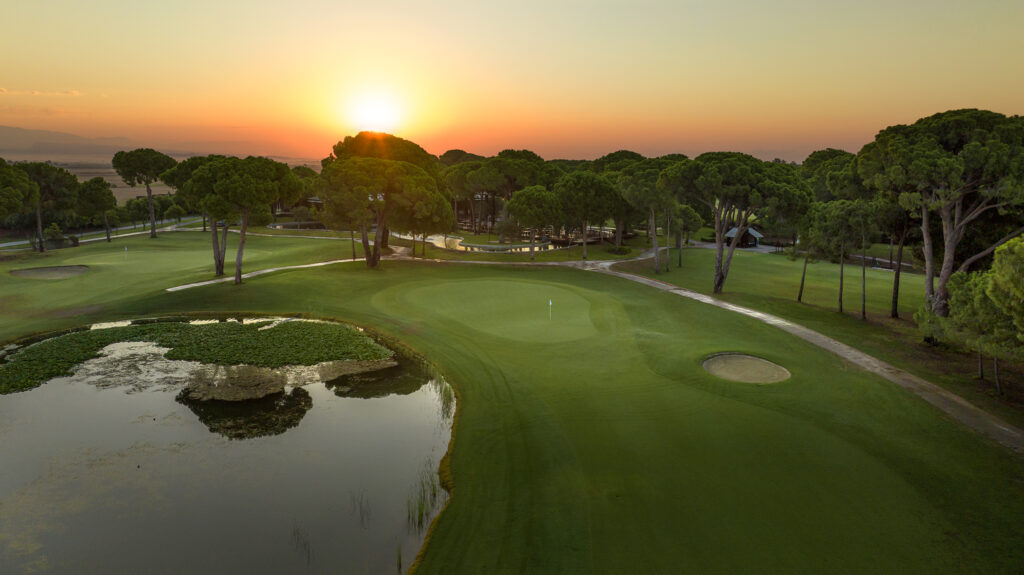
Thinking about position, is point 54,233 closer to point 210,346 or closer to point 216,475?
point 210,346

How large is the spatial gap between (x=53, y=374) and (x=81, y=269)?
33.4 meters

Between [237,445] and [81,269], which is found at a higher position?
[81,269]

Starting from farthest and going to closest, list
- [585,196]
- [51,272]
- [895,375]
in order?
1. [585,196]
2. [51,272]
3. [895,375]

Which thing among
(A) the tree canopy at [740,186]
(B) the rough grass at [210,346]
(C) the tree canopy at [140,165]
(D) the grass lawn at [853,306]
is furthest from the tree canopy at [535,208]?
(C) the tree canopy at [140,165]

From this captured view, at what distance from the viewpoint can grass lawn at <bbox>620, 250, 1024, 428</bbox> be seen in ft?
A: 67.2

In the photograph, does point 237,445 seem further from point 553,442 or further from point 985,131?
point 985,131

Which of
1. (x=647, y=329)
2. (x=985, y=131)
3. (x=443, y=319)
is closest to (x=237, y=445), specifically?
(x=443, y=319)

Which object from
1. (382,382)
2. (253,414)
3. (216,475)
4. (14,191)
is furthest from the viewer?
(14,191)

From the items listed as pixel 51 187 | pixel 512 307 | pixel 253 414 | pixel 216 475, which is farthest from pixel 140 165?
pixel 216 475

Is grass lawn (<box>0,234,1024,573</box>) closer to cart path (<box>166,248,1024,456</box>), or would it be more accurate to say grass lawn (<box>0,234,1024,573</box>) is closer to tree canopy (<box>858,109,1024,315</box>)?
cart path (<box>166,248,1024,456</box>)

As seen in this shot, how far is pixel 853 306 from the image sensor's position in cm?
3588

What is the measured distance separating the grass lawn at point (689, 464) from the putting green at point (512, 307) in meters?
0.39

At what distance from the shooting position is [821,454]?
1435 centimetres

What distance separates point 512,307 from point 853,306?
27.8m
